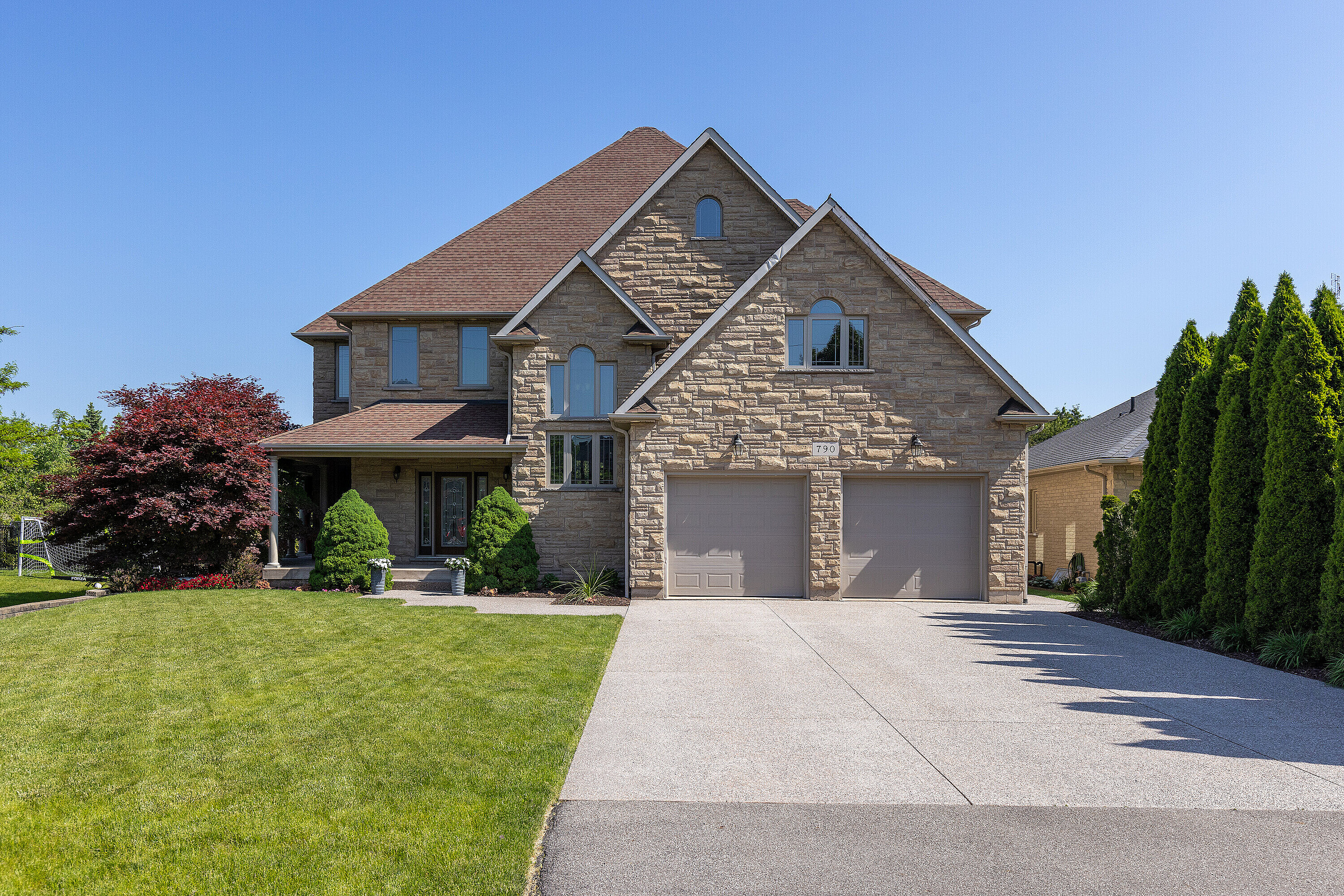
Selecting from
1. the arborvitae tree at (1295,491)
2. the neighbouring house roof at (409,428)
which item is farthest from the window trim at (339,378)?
the arborvitae tree at (1295,491)

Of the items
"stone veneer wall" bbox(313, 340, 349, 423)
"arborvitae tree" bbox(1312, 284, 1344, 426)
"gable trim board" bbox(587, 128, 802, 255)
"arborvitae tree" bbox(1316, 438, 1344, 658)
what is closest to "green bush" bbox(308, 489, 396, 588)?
"stone veneer wall" bbox(313, 340, 349, 423)

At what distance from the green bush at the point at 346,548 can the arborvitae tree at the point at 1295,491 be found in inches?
568

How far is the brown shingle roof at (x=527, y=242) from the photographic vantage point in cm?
1939

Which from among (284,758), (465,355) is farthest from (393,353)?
(284,758)

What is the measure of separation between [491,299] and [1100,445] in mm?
16475

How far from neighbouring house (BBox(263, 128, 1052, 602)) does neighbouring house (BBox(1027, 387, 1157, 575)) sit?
5.06 m

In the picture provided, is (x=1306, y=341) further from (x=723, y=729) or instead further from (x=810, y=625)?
(x=723, y=729)

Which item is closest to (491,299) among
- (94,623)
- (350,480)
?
(350,480)

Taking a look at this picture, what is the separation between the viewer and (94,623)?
11477 mm

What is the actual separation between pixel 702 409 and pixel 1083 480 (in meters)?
12.0

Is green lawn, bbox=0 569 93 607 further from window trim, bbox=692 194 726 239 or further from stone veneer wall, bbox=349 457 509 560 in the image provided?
window trim, bbox=692 194 726 239

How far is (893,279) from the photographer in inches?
587

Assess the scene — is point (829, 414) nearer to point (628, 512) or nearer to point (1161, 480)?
point (628, 512)

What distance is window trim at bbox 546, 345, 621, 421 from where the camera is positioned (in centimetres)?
1680
